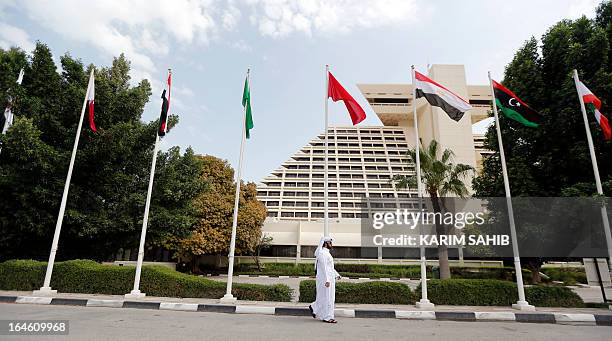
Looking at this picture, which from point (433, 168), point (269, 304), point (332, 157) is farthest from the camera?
point (332, 157)

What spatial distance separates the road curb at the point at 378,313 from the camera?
Result: 722 cm

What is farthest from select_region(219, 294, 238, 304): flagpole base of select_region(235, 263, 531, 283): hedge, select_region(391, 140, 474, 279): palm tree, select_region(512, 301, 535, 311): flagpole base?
select_region(235, 263, 531, 283): hedge

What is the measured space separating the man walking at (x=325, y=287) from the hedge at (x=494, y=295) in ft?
12.9

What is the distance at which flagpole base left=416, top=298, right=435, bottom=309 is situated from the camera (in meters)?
8.02

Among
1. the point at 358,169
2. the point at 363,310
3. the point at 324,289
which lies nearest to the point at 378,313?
the point at 363,310

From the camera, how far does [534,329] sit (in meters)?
6.09

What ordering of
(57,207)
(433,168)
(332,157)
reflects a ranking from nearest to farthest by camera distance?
(57,207), (433,168), (332,157)

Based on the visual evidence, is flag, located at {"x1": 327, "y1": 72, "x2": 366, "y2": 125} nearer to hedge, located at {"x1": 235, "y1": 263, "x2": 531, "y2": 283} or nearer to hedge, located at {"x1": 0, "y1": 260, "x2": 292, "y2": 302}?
hedge, located at {"x1": 0, "y1": 260, "x2": 292, "y2": 302}

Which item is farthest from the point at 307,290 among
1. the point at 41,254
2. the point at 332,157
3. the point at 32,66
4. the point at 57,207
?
the point at 332,157

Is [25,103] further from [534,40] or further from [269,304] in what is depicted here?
[534,40]

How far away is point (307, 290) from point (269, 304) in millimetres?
1072

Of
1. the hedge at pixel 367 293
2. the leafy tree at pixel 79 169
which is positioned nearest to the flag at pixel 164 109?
the leafy tree at pixel 79 169

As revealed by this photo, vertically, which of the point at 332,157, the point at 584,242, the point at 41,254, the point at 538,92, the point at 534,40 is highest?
the point at 332,157

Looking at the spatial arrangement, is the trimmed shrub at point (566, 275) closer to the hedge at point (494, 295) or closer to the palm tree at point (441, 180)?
the palm tree at point (441, 180)
